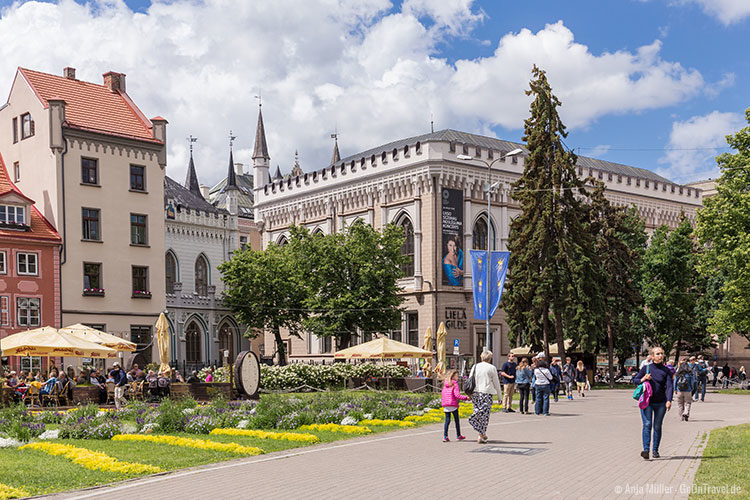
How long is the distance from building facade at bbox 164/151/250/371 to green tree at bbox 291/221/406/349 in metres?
10.2

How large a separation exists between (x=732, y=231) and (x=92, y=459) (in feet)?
113

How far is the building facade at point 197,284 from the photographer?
64562mm

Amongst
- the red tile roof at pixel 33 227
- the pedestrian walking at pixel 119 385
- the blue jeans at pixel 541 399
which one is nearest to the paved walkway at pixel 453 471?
the blue jeans at pixel 541 399

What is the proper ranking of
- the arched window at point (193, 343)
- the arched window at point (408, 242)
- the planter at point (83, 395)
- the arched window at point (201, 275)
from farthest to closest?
the arched window at point (201, 275) < the arched window at point (193, 343) < the arched window at point (408, 242) < the planter at point (83, 395)

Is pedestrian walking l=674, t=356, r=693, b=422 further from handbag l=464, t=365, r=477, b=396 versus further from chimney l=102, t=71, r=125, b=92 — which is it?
chimney l=102, t=71, r=125, b=92

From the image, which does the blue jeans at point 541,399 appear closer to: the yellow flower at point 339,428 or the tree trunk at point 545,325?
the yellow flower at point 339,428

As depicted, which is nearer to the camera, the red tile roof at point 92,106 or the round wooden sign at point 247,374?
the round wooden sign at point 247,374

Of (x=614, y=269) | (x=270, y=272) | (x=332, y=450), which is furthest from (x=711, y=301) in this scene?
(x=332, y=450)

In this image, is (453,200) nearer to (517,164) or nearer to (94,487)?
(517,164)

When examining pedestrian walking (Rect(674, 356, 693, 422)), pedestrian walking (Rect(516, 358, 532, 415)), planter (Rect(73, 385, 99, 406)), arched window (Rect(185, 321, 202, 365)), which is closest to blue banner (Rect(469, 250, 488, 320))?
pedestrian walking (Rect(516, 358, 532, 415))

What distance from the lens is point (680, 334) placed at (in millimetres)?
56719

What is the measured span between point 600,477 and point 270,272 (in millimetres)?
47523

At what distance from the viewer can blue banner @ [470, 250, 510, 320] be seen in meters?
37.2

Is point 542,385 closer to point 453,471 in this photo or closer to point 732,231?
point 453,471
